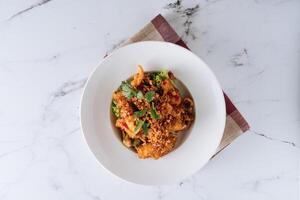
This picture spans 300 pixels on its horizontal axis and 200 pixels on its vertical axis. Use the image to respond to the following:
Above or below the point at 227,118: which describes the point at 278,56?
above

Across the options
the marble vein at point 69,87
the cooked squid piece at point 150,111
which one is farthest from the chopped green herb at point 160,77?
the marble vein at point 69,87

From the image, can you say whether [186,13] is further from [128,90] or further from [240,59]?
[128,90]

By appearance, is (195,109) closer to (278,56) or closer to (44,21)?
(278,56)

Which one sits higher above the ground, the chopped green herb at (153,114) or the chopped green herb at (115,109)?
the chopped green herb at (153,114)

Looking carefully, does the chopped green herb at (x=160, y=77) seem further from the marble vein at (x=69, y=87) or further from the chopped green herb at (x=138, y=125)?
the marble vein at (x=69, y=87)

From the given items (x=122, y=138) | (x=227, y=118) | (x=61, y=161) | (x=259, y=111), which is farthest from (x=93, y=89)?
(x=259, y=111)

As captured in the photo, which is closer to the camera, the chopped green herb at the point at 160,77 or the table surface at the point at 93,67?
the chopped green herb at the point at 160,77

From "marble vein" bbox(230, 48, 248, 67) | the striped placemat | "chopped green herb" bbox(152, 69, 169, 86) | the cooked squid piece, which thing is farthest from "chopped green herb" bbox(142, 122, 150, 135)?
"marble vein" bbox(230, 48, 248, 67)
